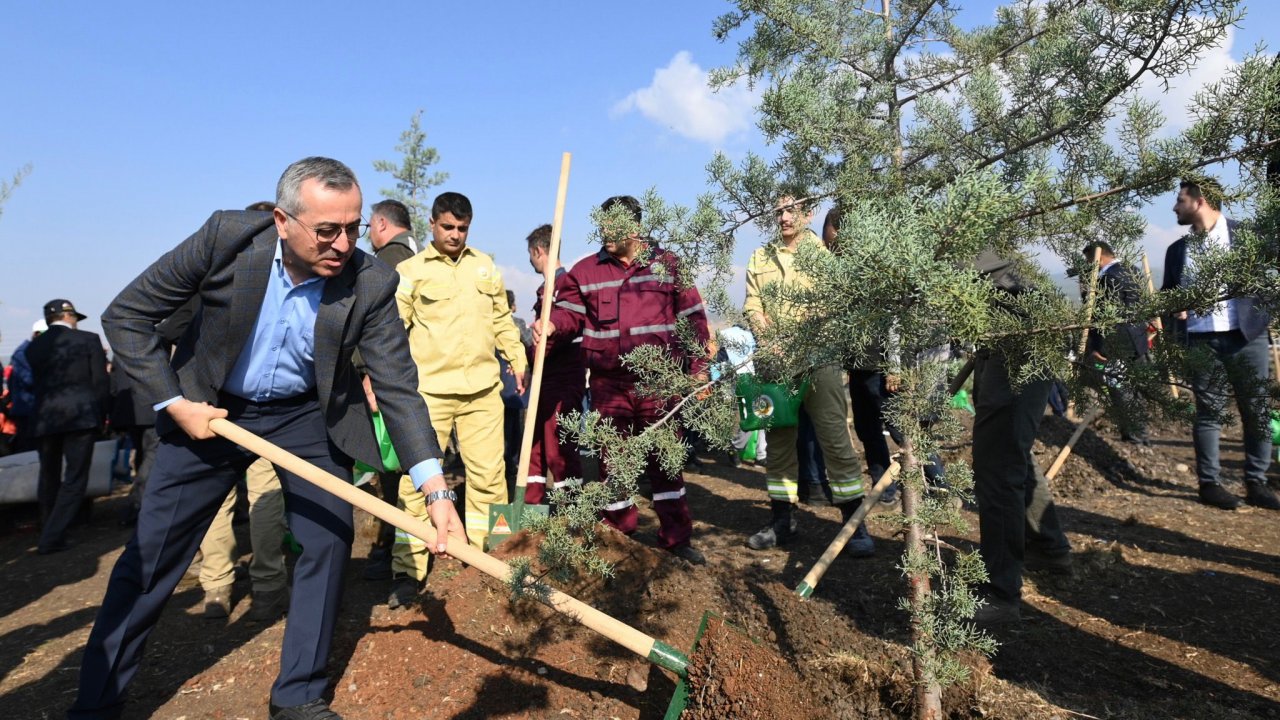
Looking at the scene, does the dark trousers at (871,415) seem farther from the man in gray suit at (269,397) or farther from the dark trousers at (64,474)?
the dark trousers at (64,474)

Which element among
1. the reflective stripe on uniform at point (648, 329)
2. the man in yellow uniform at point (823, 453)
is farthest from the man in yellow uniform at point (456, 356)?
the man in yellow uniform at point (823, 453)

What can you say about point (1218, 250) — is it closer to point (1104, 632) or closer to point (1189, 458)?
point (1104, 632)

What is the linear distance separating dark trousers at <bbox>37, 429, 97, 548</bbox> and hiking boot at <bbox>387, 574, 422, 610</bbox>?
3693mm

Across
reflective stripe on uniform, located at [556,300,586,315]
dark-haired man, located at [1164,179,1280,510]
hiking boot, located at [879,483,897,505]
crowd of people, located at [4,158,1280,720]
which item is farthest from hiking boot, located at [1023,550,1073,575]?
reflective stripe on uniform, located at [556,300,586,315]

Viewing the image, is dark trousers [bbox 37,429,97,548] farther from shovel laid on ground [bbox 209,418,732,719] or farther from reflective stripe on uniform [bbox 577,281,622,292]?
shovel laid on ground [bbox 209,418,732,719]

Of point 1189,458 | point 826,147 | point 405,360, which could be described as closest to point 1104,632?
point 826,147

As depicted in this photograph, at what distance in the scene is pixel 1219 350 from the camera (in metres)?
5.14

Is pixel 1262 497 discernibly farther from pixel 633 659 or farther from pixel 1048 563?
pixel 633 659

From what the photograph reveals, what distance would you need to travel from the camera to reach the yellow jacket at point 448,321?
13.4 ft

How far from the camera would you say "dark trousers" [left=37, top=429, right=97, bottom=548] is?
584 centimetres

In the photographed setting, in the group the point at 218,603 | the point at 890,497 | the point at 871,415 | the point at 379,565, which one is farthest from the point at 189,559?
the point at 890,497

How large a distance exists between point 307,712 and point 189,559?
0.76m

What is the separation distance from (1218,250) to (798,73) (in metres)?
1.31

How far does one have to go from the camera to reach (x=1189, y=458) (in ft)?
23.7
